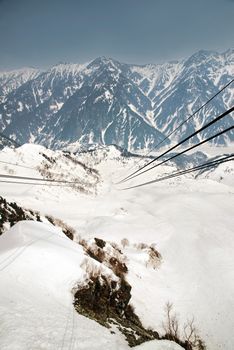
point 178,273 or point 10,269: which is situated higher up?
point 178,273

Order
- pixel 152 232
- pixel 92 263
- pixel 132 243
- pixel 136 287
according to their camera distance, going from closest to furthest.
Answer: pixel 92 263
pixel 136 287
pixel 132 243
pixel 152 232

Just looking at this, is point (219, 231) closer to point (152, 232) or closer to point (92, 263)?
point (152, 232)

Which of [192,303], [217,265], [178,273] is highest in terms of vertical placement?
[217,265]

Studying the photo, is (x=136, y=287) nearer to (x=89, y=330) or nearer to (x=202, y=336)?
(x=202, y=336)

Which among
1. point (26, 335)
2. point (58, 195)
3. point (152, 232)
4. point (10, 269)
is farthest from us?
point (58, 195)

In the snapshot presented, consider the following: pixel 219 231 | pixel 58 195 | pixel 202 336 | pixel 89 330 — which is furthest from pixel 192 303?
pixel 58 195

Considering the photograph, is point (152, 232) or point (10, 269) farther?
point (152, 232)

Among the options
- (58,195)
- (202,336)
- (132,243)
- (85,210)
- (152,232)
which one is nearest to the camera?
(202,336)

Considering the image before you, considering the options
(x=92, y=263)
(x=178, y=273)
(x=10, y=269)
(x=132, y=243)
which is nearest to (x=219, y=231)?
(x=132, y=243)

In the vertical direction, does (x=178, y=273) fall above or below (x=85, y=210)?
below
